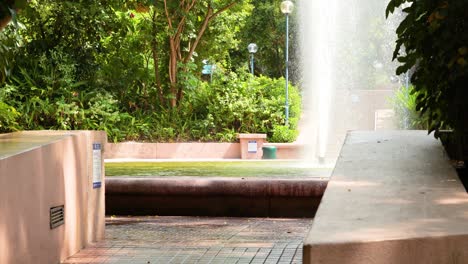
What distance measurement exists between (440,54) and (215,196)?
5.33 metres

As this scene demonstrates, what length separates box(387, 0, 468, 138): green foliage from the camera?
4395mm

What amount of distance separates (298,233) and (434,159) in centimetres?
323

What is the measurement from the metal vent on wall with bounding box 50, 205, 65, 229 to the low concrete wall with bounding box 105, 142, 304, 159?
14.4 meters

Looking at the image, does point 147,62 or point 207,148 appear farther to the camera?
point 147,62

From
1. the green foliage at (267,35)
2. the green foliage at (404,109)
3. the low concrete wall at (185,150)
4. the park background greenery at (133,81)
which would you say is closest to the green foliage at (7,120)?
the park background greenery at (133,81)

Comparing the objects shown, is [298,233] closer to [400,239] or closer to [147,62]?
[400,239]

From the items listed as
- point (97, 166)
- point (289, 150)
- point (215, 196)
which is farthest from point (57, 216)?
point (289, 150)

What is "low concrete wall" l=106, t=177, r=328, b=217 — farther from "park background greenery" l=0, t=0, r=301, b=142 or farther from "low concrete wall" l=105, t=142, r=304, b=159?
"park background greenery" l=0, t=0, r=301, b=142

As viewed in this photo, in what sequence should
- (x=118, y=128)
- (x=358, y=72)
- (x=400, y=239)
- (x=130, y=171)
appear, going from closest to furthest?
1. (x=400, y=239)
2. (x=130, y=171)
3. (x=118, y=128)
4. (x=358, y=72)

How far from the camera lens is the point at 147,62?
24594mm

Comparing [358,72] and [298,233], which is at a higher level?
[358,72]

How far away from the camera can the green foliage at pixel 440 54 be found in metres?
4.39

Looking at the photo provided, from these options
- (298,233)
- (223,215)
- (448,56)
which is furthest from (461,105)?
(223,215)

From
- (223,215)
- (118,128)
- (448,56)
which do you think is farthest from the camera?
(118,128)
